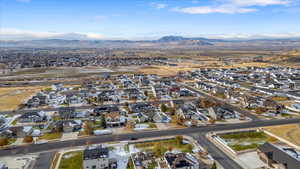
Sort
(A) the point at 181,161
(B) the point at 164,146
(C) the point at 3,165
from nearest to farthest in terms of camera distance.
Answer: (A) the point at 181,161 < (C) the point at 3,165 < (B) the point at 164,146

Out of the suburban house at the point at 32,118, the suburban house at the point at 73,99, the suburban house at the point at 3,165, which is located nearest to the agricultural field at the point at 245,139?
the suburban house at the point at 3,165

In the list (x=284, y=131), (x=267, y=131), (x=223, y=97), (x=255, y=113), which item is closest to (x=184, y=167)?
(x=267, y=131)

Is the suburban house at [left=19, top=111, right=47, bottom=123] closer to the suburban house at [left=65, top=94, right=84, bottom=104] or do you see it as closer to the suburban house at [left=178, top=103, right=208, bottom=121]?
the suburban house at [left=65, top=94, right=84, bottom=104]

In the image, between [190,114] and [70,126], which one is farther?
[190,114]

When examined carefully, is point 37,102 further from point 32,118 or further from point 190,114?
point 190,114

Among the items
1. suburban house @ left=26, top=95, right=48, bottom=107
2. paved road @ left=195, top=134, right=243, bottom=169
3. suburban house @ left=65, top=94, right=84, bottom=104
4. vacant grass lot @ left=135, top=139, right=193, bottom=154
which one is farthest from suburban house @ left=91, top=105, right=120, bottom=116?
paved road @ left=195, top=134, right=243, bottom=169

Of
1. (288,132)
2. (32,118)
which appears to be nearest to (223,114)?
(288,132)

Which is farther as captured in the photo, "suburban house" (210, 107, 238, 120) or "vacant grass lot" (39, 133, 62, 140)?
"suburban house" (210, 107, 238, 120)
